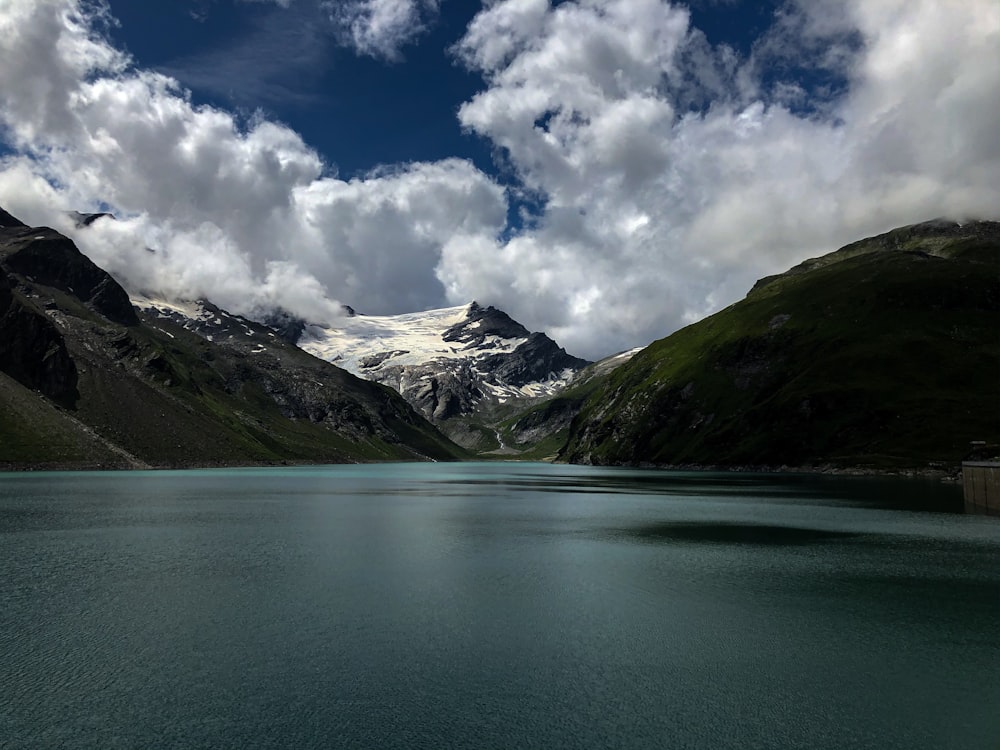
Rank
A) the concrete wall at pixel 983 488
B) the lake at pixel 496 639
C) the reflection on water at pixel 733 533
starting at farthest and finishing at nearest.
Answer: the concrete wall at pixel 983 488 < the reflection on water at pixel 733 533 < the lake at pixel 496 639

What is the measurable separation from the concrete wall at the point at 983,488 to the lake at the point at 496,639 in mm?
44758

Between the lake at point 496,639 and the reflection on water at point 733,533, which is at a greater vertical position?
the reflection on water at point 733,533

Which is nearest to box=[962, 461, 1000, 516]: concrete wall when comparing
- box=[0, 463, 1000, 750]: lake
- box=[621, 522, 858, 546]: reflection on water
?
box=[0, 463, 1000, 750]: lake

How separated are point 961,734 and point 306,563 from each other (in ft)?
157

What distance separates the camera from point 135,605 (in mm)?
42000

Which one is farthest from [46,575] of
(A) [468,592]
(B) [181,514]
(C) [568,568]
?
(B) [181,514]

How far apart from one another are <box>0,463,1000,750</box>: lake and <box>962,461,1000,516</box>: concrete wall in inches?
1762

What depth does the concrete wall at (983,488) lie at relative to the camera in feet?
364

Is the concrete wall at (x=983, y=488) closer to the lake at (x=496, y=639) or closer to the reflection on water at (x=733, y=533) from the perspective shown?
the lake at (x=496, y=639)

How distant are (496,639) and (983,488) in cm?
11913

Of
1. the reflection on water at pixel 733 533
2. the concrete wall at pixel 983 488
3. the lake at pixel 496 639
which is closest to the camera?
the lake at pixel 496 639

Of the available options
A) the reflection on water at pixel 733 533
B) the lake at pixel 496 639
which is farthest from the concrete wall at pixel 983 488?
the reflection on water at pixel 733 533

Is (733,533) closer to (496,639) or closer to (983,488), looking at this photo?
(496,639)

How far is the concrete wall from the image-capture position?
111 meters
